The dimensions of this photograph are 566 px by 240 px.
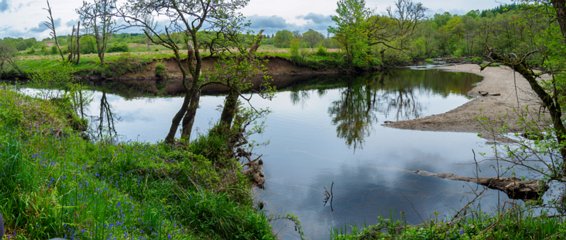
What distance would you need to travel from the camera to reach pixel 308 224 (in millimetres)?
13141

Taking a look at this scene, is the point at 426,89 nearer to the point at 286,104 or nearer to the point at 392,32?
the point at 286,104

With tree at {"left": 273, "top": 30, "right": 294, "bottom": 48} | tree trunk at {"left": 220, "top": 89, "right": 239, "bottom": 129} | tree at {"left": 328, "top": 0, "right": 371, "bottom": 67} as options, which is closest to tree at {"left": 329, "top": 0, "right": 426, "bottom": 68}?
tree at {"left": 328, "top": 0, "right": 371, "bottom": 67}

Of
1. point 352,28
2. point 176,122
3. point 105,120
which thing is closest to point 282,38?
point 352,28

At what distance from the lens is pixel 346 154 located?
21625 millimetres

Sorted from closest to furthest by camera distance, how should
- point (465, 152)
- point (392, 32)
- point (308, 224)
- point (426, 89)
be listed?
point (308, 224) → point (465, 152) → point (426, 89) → point (392, 32)

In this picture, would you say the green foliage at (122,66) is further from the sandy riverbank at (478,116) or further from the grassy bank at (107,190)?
the grassy bank at (107,190)

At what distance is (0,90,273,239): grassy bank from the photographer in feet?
19.8

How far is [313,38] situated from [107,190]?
98.7 m

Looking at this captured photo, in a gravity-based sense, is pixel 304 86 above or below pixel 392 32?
below

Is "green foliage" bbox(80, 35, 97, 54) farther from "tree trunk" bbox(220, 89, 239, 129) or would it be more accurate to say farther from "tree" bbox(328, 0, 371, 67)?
"tree trunk" bbox(220, 89, 239, 129)

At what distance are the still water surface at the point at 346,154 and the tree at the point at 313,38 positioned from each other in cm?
5884

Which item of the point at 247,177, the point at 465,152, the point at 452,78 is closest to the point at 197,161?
the point at 247,177

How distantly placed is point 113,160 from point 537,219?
976 cm

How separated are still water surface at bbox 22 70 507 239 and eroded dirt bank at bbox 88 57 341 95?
26.2 feet
